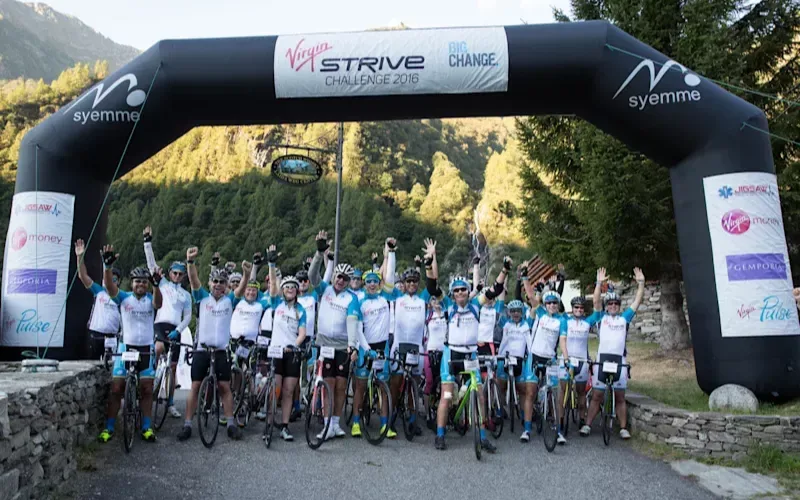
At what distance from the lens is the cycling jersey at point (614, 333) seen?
7.36 meters

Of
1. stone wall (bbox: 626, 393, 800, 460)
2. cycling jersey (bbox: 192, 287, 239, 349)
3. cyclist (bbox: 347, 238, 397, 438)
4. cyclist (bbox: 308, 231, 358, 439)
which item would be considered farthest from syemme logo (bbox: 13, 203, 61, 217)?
→ stone wall (bbox: 626, 393, 800, 460)

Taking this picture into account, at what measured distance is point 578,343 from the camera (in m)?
7.67

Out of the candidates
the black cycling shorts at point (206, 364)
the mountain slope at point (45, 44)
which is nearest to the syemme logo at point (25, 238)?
the black cycling shorts at point (206, 364)

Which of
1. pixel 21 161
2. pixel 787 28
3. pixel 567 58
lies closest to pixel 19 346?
pixel 21 161

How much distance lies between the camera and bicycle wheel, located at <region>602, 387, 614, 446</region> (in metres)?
6.93

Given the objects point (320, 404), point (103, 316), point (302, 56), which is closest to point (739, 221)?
point (320, 404)

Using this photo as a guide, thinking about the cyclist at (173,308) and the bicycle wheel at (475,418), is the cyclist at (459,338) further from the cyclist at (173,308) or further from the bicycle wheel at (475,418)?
the cyclist at (173,308)

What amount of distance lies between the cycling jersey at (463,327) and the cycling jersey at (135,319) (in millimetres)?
3266

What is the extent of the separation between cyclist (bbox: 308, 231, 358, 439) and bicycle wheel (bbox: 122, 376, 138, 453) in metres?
1.94

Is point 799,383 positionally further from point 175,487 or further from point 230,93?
point 230,93

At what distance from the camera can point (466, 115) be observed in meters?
8.17

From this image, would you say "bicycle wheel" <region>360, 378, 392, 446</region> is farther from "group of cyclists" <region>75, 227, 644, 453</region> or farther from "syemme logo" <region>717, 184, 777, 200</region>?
"syemme logo" <region>717, 184, 777, 200</region>

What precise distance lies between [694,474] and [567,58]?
477cm

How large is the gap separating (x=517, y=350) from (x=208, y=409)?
3692 mm
